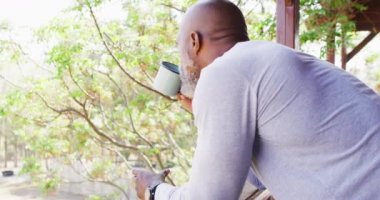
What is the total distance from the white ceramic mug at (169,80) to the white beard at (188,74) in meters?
0.06

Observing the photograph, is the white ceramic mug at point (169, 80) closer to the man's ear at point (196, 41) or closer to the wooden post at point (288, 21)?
the man's ear at point (196, 41)

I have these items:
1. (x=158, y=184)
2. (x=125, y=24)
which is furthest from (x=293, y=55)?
(x=125, y=24)

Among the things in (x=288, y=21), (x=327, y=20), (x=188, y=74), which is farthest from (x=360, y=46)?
(x=188, y=74)

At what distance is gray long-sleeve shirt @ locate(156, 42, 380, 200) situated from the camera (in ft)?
2.06

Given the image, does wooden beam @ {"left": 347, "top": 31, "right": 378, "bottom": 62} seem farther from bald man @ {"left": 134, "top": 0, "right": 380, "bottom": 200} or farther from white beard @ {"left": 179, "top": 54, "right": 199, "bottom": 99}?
bald man @ {"left": 134, "top": 0, "right": 380, "bottom": 200}

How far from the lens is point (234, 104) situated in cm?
63

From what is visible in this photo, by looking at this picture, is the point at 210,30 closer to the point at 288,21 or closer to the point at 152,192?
the point at 152,192

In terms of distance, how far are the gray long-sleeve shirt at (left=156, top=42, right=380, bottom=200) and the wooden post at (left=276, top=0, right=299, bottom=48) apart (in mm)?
1197

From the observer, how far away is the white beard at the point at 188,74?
79cm

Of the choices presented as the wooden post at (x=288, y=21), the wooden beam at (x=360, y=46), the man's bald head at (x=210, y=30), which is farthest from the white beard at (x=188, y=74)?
the wooden beam at (x=360, y=46)

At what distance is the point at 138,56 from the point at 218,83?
395cm

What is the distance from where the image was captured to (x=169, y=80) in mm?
945

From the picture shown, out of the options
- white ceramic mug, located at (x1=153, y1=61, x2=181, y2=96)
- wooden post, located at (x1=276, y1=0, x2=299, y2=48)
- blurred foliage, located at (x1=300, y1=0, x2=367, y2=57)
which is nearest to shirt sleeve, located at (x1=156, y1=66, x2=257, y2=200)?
white ceramic mug, located at (x1=153, y1=61, x2=181, y2=96)

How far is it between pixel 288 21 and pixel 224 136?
51.2 inches
